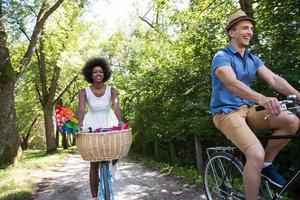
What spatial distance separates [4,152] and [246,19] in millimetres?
12172

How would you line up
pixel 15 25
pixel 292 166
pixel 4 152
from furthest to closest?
pixel 15 25, pixel 4 152, pixel 292 166

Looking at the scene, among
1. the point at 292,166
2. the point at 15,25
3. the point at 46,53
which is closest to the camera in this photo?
the point at 292,166

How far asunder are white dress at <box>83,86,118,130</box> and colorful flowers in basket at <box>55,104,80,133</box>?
14cm

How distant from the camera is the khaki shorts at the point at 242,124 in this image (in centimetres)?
388

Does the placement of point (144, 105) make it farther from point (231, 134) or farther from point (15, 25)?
point (231, 134)

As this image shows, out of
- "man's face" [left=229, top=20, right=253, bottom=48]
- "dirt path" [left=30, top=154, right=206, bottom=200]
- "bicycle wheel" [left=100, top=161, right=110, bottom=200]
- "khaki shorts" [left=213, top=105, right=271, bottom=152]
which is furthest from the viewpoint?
"dirt path" [left=30, top=154, right=206, bottom=200]

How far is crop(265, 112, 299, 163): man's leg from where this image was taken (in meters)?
3.77

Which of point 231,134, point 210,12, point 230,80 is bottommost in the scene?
point 231,134

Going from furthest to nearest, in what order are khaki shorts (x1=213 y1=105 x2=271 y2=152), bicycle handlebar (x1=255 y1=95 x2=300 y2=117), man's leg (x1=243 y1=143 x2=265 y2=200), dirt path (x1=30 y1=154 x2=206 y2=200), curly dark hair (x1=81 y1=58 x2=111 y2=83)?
dirt path (x1=30 y1=154 x2=206 y2=200)
curly dark hair (x1=81 y1=58 x2=111 y2=83)
khaki shorts (x1=213 y1=105 x2=271 y2=152)
man's leg (x1=243 y1=143 x2=265 y2=200)
bicycle handlebar (x1=255 y1=95 x2=300 y2=117)

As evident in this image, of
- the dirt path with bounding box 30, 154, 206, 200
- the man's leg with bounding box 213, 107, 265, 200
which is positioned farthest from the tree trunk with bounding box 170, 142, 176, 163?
the man's leg with bounding box 213, 107, 265, 200

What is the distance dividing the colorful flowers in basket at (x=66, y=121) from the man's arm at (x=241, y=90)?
7.76 feet

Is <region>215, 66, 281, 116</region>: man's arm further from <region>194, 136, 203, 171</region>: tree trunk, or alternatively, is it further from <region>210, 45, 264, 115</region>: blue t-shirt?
<region>194, 136, 203, 171</region>: tree trunk

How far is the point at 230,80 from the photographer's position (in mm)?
3826

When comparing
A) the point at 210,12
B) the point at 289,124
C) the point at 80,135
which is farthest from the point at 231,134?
the point at 210,12
